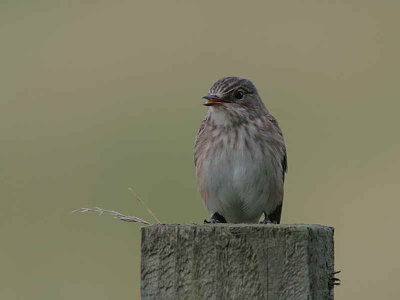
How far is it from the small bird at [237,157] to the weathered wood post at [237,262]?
3.60 metres

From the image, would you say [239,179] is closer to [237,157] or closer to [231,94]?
[237,157]

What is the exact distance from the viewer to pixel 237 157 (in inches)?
292

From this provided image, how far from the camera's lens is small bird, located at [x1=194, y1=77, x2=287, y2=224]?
7395 mm

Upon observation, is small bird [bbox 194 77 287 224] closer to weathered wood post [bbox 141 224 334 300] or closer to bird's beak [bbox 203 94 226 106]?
bird's beak [bbox 203 94 226 106]

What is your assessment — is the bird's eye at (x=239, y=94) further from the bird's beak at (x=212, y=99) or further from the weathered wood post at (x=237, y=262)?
the weathered wood post at (x=237, y=262)

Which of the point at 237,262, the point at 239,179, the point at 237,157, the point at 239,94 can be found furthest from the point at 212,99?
the point at 237,262

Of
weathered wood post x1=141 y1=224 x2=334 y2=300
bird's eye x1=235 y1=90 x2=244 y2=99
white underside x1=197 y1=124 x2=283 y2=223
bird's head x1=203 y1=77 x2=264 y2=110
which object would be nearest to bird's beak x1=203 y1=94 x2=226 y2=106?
bird's head x1=203 y1=77 x2=264 y2=110

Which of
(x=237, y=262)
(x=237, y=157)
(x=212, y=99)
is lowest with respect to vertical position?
(x=237, y=262)

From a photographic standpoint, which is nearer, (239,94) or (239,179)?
(239,179)

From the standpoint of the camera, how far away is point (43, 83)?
15289 millimetres

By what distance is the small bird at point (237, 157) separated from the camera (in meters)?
7.39

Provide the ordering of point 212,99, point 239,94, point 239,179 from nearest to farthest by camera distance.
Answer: point 212,99
point 239,179
point 239,94

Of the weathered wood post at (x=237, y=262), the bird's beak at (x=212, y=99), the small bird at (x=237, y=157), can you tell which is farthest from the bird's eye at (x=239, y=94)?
the weathered wood post at (x=237, y=262)

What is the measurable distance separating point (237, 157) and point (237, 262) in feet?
12.5
